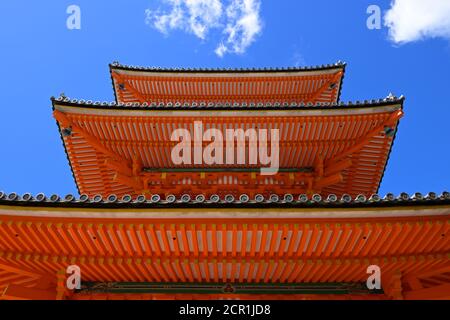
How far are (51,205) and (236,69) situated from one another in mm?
10197

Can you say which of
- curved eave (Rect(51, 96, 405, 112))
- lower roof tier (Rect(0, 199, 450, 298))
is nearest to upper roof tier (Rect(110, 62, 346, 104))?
curved eave (Rect(51, 96, 405, 112))

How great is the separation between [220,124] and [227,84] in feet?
14.6

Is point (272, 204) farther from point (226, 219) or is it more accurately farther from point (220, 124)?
point (220, 124)

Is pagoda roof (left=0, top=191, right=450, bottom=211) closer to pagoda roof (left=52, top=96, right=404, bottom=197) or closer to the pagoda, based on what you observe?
the pagoda

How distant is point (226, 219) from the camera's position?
7133 mm

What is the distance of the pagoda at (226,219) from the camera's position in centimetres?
711

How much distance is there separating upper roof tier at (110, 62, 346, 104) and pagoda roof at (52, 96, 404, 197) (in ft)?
13.7

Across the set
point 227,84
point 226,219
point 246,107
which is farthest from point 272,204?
point 227,84

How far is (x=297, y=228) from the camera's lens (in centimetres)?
718

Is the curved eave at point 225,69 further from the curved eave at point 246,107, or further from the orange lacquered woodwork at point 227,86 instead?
Result: the curved eave at point 246,107

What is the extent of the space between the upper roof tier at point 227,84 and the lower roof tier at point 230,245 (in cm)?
911

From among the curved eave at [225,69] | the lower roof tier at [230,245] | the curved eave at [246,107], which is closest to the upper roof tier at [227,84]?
the curved eave at [225,69]
